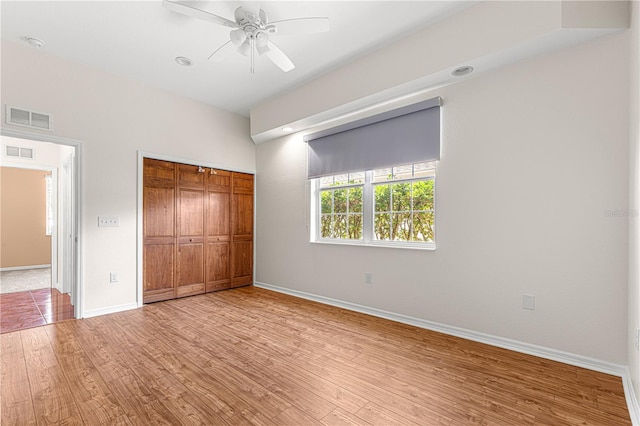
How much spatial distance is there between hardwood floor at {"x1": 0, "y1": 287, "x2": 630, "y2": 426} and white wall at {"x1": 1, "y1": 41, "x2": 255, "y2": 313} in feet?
2.60

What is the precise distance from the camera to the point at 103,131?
3.81 m

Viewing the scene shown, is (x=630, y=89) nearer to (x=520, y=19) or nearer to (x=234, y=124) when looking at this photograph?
(x=520, y=19)

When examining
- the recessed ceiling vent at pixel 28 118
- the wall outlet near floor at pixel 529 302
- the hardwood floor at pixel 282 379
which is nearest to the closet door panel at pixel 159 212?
the recessed ceiling vent at pixel 28 118

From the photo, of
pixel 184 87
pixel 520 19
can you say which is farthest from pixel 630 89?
pixel 184 87

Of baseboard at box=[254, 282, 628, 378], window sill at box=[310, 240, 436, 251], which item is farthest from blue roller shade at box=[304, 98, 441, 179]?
baseboard at box=[254, 282, 628, 378]

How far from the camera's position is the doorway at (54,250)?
11.8ft

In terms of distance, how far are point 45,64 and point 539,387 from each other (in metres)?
5.78

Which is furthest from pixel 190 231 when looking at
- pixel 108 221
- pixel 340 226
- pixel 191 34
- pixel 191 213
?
pixel 191 34

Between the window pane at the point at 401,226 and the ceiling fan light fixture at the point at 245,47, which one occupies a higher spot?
the ceiling fan light fixture at the point at 245,47

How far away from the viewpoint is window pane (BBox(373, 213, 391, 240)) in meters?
3.75

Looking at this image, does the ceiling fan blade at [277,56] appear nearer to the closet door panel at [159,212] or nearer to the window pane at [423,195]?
the window pane at [423,195]

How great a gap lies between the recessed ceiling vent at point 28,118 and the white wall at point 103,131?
0.06m

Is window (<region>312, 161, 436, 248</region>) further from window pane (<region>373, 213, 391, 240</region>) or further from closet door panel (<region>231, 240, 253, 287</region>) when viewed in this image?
closet door panel (<region>231, 240, 253, 287</region>)

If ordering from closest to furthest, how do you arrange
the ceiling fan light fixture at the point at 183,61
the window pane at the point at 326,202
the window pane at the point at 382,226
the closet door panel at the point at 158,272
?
the ceiling fan light fixture at the point at 183,61
the window pane at the point at 382,226
the closet door panel at the point at 158,272
the window pane at the point at 326,202
